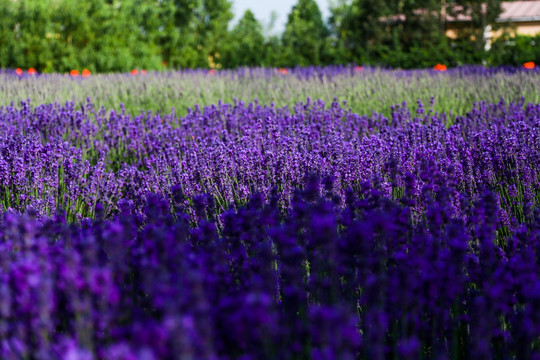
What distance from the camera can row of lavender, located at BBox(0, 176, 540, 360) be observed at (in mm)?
1136

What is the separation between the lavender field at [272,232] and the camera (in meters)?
1.24

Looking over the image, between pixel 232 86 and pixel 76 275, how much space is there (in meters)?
7.51

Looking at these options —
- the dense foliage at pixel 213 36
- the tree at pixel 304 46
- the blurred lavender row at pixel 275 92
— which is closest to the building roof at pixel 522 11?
the dense foliage at pixel 213 36

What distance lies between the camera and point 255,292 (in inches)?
47.1

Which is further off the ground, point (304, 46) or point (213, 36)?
point (213, 36)

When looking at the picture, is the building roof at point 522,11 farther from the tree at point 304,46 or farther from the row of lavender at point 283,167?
the row of lavender at point 283,167

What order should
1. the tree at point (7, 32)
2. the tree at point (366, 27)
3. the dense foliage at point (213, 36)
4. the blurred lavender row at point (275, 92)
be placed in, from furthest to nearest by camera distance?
the tree at point (366, 27) < the dense foliage at point (213, 36) < the tree at point (7, 32) < the blurred lavender row at point (275, 92)

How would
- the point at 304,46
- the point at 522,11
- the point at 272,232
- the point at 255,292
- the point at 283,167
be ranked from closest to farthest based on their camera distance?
1. the point at 255,292
2. the point at 272,232
3. the point at 283,167
4. the point at 304,46
5. the point at 522,11

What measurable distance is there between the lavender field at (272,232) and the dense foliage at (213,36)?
18.8ft

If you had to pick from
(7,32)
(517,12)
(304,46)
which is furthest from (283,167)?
(517,12)

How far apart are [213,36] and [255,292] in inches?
789

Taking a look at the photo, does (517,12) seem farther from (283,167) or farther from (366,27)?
(283,167)

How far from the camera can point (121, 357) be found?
96 cm

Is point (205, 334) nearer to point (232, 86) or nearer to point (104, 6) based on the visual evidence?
point (232, 86)
